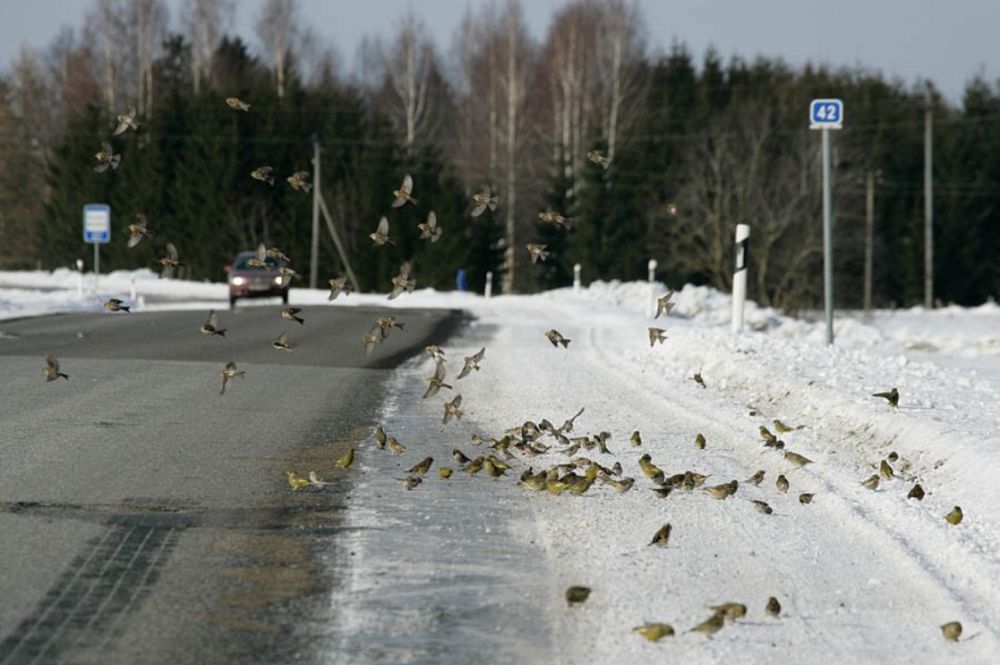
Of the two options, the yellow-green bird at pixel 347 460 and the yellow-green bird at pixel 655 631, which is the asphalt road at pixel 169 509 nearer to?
the yellow-green bird at pixel 347 460

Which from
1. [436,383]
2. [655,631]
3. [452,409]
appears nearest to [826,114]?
[436,383]

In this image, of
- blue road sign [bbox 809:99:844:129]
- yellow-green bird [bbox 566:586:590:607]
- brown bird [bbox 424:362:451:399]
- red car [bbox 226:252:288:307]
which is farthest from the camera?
red car [bbox 226:252:288:307]

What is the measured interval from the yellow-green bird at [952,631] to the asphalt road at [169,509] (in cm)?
214

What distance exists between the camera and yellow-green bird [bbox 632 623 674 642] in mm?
4578

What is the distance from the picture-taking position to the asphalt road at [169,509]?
15.2ft

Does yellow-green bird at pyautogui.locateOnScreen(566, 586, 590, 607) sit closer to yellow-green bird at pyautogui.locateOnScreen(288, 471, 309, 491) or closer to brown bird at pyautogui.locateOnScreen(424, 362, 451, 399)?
yellow-green bird at pyautogui.locateOnScreen(288, 471, 309, 491)

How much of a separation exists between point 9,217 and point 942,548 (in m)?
73.8

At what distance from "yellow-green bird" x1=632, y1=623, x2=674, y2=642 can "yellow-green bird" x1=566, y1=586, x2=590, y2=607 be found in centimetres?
38

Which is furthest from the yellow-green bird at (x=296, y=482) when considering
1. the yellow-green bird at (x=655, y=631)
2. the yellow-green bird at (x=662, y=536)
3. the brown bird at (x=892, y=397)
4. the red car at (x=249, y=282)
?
the red car at (x=249, y=282)

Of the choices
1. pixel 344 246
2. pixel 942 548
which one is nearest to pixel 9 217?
pixel 344 246

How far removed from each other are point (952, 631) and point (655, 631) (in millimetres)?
1050

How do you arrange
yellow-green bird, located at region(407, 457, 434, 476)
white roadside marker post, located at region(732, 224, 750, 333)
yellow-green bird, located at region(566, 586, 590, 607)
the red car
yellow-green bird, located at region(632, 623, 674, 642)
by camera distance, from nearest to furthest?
1. yellow-green bird, located at region(632, 623, 674, 642)
2. yellow-green bird, located at region(566, 586, 590, 607)
3. yellow-green bird, located at region(407, 457, 434, 476)
4. white roadside marker post, located at region(732, 224, 750, 333)
5. the red car

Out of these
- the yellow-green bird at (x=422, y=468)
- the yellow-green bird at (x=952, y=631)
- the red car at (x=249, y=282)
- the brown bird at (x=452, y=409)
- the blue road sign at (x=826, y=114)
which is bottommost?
the yellow-green bird at (x=952, y=631)

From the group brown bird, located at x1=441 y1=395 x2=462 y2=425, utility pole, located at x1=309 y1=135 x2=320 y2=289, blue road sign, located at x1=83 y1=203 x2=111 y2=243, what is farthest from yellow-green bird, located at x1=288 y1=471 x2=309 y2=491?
utility pole, located at x1=309 y1=135 x2=320 y2=289
